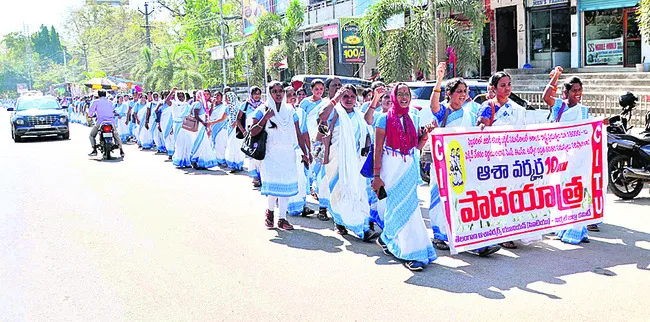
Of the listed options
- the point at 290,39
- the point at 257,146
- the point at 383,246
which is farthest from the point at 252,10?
the point at 383,246

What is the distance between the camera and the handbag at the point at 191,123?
46.2 feet

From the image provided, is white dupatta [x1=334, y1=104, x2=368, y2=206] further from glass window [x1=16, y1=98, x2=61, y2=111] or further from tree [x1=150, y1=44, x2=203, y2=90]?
tree [x1=150, y1=44, x2=203, y2=90]

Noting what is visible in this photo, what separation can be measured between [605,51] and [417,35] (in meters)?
7.26

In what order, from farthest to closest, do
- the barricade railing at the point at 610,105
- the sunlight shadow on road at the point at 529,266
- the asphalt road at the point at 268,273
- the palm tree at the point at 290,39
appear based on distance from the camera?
the palm tree at the point at 290,39 < the barricade railing at the point at 610,105 < the sunlight shadow on road at the point at 529,266 < the asphalt road at the point at 268,273

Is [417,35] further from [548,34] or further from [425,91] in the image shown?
[548,34]

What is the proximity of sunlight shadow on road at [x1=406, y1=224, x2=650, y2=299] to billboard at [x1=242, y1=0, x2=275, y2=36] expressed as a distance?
39.5m

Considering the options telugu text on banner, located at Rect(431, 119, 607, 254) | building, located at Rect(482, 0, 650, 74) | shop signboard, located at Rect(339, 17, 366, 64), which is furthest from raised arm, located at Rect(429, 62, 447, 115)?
shop signboard, located at Rect(339, 17, 366, 64)

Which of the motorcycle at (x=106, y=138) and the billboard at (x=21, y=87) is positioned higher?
the billboard at (x=21, y=87)

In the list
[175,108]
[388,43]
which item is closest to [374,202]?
[175,108]

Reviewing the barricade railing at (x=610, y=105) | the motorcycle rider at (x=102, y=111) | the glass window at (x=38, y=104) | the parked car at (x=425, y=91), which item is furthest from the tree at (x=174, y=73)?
the parked car at (x=425, y=91)

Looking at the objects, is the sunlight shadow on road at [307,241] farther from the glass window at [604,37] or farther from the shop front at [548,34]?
the shop front at [548,34]

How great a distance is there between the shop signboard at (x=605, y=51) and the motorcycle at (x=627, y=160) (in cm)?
1413

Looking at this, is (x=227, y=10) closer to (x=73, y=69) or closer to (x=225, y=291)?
(x=73, y=69)

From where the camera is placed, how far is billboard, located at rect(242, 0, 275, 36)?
4556 cm
